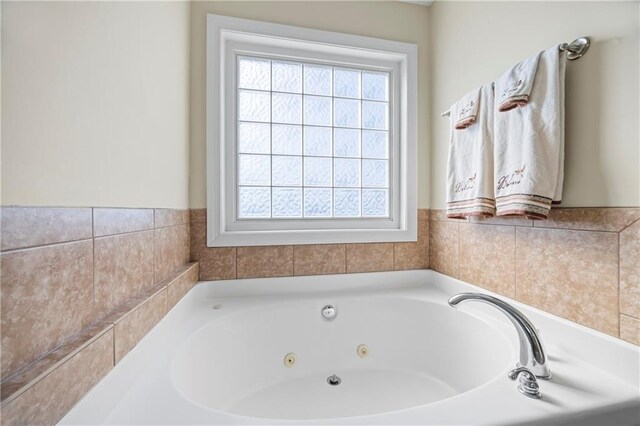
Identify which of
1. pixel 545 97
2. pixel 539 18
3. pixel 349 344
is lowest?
pixel 349 344

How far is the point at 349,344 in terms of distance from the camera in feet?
4.90

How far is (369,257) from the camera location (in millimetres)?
1711

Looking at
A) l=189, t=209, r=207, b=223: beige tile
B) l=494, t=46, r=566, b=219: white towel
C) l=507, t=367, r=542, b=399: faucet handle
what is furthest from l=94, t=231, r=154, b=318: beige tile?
l=494, t=46, r=566, b=219: white towel

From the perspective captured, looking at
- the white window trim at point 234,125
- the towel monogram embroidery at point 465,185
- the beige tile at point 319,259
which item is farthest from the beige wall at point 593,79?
the beige tile at point 319,259

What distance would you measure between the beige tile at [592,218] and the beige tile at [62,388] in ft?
4.60

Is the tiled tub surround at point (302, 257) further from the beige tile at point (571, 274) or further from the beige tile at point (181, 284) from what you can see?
the beige tile at point (571, 274)

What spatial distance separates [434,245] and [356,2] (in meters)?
1.52

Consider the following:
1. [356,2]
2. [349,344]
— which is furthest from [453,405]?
[356,2]

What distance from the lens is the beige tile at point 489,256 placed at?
1225 mm

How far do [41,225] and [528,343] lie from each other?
1.21 m

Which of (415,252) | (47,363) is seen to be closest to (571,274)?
(415,252)

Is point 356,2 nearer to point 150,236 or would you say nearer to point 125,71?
point 125,71

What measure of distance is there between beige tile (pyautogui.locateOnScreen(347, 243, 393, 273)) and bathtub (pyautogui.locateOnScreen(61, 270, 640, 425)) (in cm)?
5

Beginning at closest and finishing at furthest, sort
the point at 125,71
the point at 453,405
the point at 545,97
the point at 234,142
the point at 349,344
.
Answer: the point at 453,405 < the point at 125,71 < the point at 545,97 < the point at 349,344 < the point at 234,142
